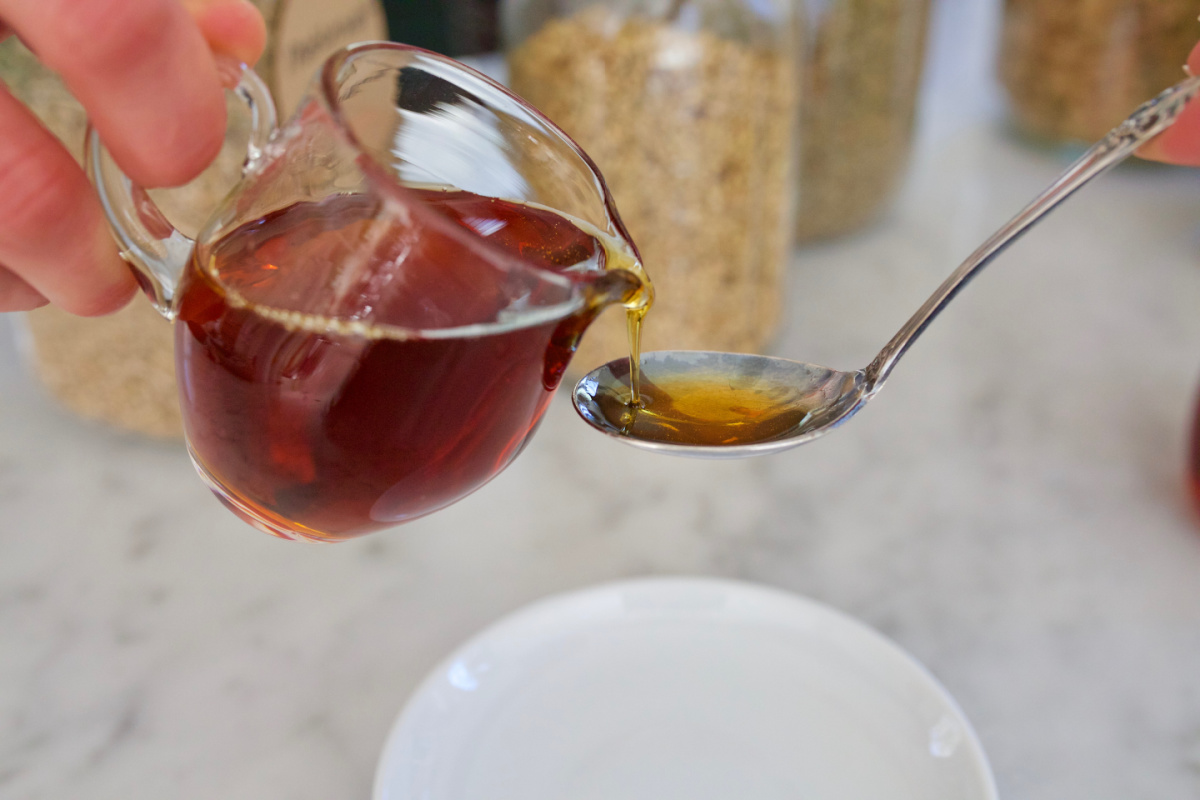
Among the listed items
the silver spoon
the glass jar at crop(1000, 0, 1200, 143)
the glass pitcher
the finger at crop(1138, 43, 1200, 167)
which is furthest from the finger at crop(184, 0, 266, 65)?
the glass jar at crop(1000, 0, 1200, 143)

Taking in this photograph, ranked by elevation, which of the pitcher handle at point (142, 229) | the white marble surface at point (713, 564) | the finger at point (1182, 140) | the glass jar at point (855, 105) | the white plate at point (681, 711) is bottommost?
the white marble surface at point (713, 564)

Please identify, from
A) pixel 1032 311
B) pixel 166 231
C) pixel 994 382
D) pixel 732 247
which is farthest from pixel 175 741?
pixel 1032 311

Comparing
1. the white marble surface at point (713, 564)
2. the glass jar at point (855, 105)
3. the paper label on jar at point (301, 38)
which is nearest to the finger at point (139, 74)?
the paper label on jar at point (301, 38)

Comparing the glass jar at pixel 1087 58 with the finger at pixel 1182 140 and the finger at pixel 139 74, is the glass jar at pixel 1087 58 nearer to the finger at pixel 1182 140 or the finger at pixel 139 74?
the finger at pixel 1182 140

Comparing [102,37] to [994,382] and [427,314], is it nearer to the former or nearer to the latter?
[427,314]

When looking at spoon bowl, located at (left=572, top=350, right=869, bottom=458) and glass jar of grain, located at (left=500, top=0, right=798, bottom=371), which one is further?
glass jar of grain, located at (left=500, top=0, right=798, bottom=371)

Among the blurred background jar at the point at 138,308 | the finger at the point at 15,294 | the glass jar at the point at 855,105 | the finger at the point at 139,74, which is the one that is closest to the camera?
the finger at the point at 139,74

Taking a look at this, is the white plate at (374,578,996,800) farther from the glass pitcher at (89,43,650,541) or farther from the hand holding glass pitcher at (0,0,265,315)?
the hand holding glass pitcher at (0,0,265,315)
